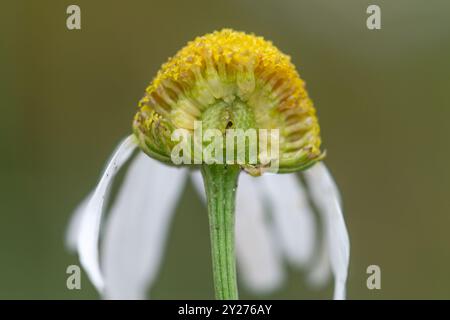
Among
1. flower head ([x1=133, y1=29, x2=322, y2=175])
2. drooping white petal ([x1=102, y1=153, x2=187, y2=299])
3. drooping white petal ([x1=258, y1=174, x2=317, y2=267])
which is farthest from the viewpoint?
drooping white petal ([x1=258, y1=174, x2=317, y2=267])

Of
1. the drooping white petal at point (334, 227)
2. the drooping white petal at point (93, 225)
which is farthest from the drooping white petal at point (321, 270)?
the drooping white petal at point (93, 225)

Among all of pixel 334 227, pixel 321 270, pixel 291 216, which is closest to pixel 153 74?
pixel 291 216

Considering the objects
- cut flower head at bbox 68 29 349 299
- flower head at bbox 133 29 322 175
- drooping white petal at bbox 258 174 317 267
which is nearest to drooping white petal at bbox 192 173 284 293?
drooping white petal at bbox 258 174 317 267

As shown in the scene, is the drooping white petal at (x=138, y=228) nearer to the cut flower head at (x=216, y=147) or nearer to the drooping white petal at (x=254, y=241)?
the cut flower head at (x=216, y=147)

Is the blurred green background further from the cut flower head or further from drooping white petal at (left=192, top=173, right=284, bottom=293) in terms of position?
the cut flower head

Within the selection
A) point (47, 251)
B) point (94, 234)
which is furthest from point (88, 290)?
point (94, 234)

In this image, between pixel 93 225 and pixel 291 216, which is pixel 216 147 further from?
pixel 291 216
